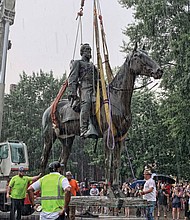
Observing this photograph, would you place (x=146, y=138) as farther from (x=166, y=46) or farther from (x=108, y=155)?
(x=108, y=155)

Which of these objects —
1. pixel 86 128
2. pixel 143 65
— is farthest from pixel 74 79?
pixel 143 65

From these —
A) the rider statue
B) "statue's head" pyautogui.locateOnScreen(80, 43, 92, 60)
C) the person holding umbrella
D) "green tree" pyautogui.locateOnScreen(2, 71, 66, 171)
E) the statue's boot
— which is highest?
"green tree" pyautogui.locateOnScreen(2, 71, 66, 171)

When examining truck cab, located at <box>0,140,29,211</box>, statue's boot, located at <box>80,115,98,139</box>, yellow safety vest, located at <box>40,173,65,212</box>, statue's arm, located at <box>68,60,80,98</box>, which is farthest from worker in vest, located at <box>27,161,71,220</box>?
truck cab, located at <box>0,140,29,211</box>

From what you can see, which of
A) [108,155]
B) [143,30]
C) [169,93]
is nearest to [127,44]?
[143,30]

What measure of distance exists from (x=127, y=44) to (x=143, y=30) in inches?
84.5

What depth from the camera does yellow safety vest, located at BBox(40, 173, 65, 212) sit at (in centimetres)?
632

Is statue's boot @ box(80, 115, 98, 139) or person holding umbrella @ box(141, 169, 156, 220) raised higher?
statue's boot @ box(80, 115, 98, 139)

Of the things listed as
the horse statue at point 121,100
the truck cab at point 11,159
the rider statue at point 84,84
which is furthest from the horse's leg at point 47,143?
the truck cab at point 11,159

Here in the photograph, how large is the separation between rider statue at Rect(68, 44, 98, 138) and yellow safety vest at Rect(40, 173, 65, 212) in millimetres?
3453

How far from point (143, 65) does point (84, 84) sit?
1677mm

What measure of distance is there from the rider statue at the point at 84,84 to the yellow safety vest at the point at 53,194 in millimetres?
3453

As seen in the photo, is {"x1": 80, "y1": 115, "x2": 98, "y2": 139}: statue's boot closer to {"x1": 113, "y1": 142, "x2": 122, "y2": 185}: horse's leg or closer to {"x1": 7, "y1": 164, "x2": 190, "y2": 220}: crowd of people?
{"x1": 113, "y1": 142, "x2": 122, "y2": 185}: horse's leg

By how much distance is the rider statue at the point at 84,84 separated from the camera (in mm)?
9953

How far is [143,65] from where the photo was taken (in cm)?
972
